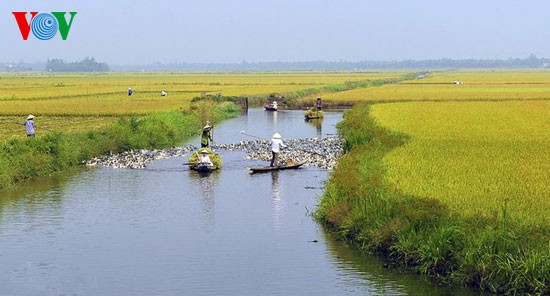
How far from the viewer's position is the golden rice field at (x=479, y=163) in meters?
15.8

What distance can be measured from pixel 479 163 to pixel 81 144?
15515 millimetres

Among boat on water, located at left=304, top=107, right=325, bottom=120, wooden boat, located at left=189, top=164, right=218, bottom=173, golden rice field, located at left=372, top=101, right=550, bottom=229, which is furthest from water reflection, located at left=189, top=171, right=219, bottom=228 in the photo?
boat on water, located at left=304, top=107, right=325, bottom=120

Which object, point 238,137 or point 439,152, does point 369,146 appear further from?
point 238,137

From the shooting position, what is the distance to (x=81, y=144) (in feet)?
101

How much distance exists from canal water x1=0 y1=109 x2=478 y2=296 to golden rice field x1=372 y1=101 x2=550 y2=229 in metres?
2.33

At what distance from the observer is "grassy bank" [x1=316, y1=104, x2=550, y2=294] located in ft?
40.2

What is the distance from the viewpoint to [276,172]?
1062 inches

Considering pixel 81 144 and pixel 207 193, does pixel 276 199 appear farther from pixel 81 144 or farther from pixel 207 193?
pixel 81 144

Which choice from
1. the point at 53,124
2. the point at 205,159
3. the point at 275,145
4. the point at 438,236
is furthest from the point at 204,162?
the point at 53,124

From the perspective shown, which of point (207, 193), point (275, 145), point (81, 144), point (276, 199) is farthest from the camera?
point (81, 144)

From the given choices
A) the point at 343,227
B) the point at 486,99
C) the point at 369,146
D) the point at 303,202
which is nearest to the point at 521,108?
the point at 486,99

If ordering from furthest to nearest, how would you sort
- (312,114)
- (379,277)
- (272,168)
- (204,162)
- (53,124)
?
(312,114), (53,124), (204,162), (272,168), (379,277)

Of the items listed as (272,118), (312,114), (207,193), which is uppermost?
(207,193)

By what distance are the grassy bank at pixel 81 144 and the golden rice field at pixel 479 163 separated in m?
10.0
